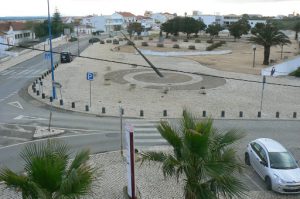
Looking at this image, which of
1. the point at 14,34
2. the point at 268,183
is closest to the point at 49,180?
the point at 268,183

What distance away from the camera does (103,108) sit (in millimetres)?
26156

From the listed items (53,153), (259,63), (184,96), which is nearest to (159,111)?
(184,96)

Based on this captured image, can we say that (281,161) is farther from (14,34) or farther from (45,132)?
(14,34)

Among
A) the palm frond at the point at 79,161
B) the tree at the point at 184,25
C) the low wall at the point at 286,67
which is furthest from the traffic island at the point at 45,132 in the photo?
the tree at the point at 184,25

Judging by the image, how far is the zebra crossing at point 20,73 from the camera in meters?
42.7

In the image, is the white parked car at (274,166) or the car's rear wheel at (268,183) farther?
the car's rear wheel at (268,183)

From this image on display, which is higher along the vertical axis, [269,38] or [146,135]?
[269,38]

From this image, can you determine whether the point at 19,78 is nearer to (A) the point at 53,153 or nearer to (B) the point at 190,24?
(A) the point at 53,153

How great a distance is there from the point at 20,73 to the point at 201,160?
40223 millimetres

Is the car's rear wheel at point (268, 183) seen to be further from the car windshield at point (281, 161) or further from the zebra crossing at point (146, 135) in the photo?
the zebra crossing at point (146, 135)

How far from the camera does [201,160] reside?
8539 mm

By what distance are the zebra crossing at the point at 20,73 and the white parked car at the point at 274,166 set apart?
31.7 meters

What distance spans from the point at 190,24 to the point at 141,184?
9083 cm

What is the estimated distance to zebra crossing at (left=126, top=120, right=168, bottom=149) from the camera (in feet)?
64.7
